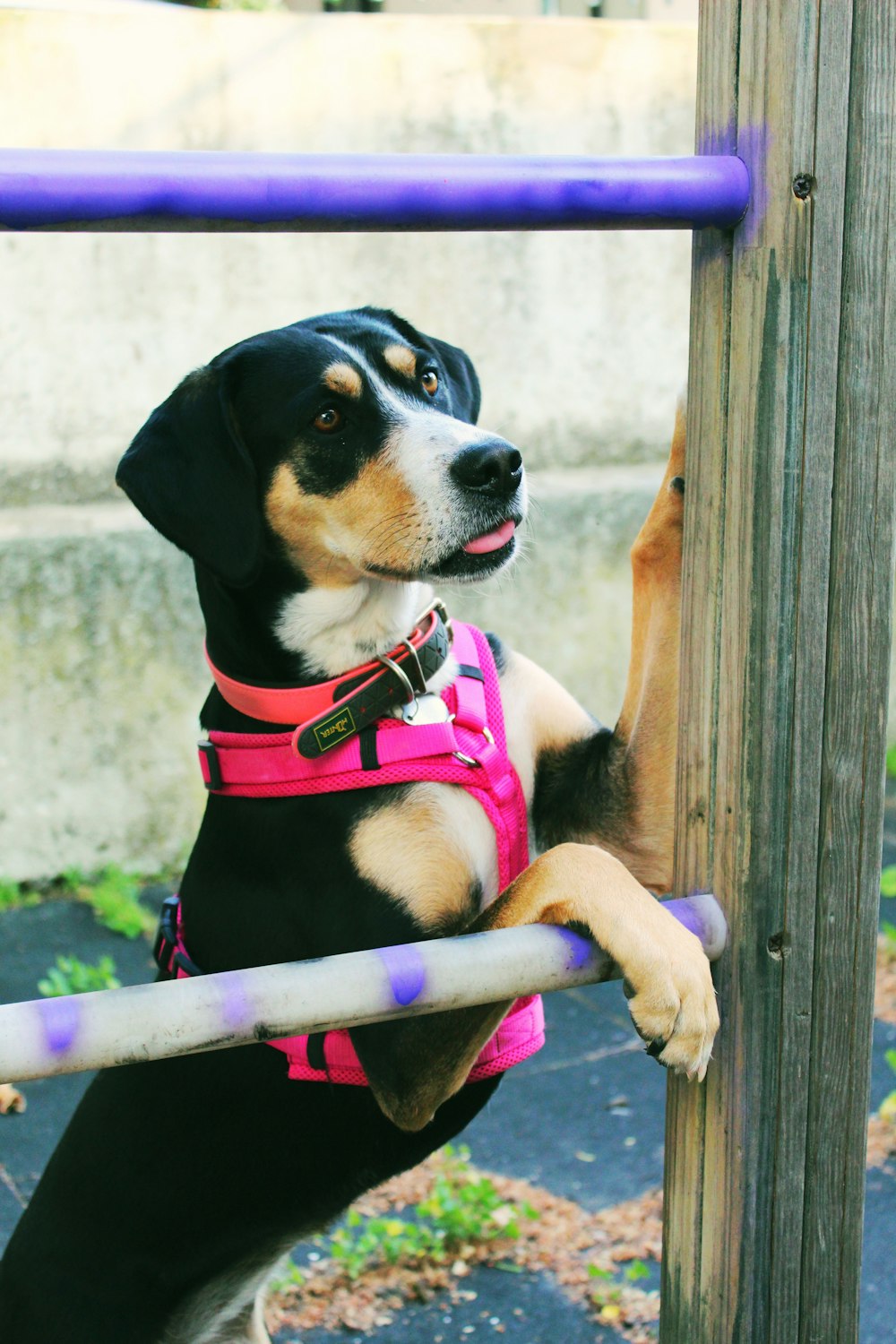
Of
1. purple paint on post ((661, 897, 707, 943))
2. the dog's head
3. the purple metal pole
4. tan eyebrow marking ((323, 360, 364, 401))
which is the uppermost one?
the purple metal pole

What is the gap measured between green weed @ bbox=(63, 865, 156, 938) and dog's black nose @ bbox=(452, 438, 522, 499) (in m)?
2.71

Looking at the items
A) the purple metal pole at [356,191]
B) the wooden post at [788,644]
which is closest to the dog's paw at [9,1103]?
the wooden post at [788,644]

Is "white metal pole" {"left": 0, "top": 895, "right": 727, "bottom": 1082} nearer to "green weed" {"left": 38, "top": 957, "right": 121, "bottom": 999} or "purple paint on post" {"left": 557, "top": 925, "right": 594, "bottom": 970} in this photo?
"purple paint on post" {"left": 557, "top": 925, "right": 594, "bottom": 970}

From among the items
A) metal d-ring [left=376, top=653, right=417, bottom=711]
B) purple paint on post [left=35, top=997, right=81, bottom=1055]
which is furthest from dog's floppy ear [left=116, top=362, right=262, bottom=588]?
purple paint on post [left=35, top=997, right=81, bottom=1055]

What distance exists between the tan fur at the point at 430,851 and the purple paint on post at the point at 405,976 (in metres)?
0.61

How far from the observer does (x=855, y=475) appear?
1.35 meters

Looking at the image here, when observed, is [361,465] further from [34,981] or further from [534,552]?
[534,552]

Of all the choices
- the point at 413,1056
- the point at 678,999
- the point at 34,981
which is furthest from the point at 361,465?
the point at 34,981

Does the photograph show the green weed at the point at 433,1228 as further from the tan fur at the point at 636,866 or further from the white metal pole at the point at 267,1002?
the white metal pole at the point at 267,1002

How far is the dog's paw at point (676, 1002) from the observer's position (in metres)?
1.37

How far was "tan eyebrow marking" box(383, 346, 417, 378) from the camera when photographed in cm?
224

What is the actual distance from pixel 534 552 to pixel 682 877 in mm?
3634

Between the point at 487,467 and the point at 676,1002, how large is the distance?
0.93 meters

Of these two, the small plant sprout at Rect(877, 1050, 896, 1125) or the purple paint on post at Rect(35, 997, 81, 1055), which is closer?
the purple paint on post at Rect(35, 997, 81, 1055)
